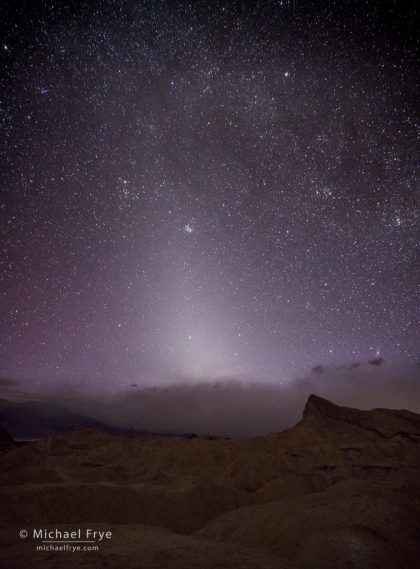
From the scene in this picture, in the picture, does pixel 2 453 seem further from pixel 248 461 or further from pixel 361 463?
pixel 361 463

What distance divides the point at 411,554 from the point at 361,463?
30.7 metres

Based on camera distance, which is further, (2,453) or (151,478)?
(2,453)

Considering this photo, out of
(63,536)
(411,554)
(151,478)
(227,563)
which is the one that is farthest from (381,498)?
(151,478)

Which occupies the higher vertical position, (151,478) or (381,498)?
(381,498)

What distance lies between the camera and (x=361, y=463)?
44.0 meters

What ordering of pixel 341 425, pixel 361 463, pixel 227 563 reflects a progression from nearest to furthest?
pixel 227 563 < pixel 361 463 < pixel 341 425

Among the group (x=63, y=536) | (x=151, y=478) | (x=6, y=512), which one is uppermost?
(x=63, y=536)

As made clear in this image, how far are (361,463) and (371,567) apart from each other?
33840mm

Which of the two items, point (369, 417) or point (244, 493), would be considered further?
point (369, 417)

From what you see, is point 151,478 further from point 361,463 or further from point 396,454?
point 396,454

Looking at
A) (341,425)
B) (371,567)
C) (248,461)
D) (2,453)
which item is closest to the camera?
(371,567)

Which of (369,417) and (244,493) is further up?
(369,417)

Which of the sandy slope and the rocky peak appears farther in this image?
the rocky peak

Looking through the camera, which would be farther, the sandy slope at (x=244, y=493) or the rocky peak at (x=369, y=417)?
the rocky peak at (x=369, y=417)
